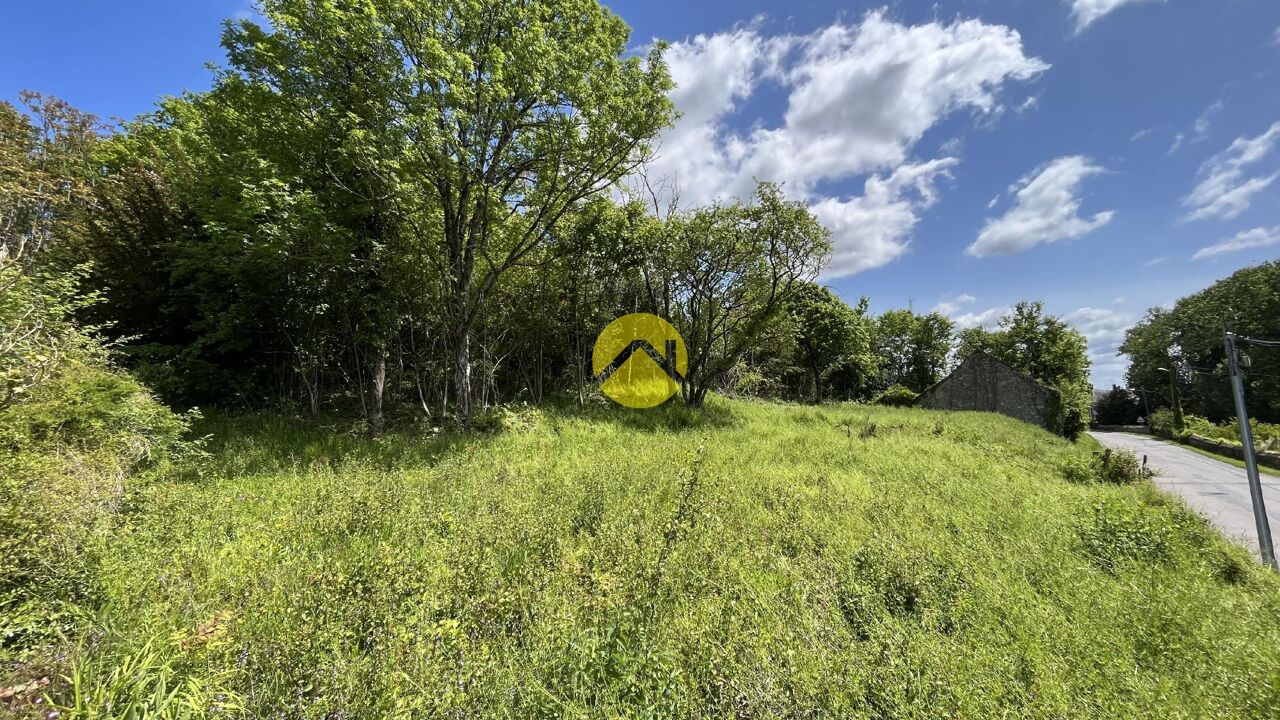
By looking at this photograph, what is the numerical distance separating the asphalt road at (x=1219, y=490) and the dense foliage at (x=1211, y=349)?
19637 mm

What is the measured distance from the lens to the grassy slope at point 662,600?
2301 millimetres

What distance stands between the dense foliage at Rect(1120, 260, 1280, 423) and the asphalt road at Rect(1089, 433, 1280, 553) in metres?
19.6

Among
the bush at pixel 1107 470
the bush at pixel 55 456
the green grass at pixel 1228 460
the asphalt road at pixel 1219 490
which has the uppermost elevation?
the bush at pixel 55 456

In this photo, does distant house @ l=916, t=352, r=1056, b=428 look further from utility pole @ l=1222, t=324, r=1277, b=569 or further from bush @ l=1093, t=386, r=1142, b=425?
bush @ l=1093, t=386, r=1142, b=425

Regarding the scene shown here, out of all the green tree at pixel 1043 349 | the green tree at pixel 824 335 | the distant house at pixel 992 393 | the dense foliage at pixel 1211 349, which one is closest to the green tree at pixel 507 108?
the green tree at pixel 824 335

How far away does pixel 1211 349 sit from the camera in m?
35.8

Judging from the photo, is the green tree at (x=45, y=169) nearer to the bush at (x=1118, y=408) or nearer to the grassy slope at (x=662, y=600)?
the grassy slope at (x=662, y=600)

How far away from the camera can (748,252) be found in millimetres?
13188

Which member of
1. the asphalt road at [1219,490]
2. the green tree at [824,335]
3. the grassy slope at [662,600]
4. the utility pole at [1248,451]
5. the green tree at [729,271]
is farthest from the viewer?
the green tree at [824,335]

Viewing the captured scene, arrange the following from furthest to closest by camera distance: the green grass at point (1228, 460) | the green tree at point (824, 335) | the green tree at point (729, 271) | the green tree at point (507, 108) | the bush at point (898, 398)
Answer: the bush at point (898, 398) < the green tree at point (824, 335) < the green grass at point (1228, 460) < the green tree at point (729, 271) < the green tree at point (507, 108)

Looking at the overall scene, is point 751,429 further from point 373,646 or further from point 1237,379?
point 373,646

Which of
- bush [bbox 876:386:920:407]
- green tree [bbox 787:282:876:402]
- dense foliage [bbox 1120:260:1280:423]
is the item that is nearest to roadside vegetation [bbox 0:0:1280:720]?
green tree [bbox 787:282:876:402]

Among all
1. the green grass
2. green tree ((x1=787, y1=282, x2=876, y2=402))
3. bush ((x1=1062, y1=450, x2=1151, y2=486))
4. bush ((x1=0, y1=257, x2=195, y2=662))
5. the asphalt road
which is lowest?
the green grass

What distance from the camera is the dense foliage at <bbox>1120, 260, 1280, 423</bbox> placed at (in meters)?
29.8
